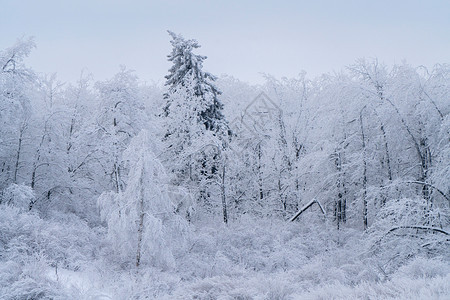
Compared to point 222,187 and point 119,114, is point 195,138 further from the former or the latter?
point 119,114

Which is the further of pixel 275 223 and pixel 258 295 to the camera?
pixel 275 223

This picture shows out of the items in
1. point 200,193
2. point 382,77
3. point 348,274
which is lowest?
point 348,274

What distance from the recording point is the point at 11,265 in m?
7.20

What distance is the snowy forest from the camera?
8086 mm

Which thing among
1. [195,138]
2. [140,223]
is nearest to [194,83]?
[195,138]

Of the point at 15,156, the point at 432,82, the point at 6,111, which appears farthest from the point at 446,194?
the point at 15,156

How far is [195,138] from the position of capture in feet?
57.9

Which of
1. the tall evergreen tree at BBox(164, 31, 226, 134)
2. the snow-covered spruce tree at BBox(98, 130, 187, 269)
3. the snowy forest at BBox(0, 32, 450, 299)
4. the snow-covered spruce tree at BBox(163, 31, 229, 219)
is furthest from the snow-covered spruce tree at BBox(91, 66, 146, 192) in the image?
the snow-covered spruce tree at BBox(98, 130, 187, 269)

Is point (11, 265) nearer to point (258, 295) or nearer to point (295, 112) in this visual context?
point (258, 295)

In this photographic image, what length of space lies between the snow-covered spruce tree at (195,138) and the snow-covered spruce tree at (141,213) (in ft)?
19.8

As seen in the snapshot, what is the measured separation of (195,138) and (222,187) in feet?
9.80

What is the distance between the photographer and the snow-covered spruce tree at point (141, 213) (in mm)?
10055

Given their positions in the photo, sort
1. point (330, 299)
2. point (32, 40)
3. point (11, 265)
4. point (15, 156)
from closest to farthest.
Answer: point (330, 299) → point (11, 265) → point (32, 40) → point (15, 156)

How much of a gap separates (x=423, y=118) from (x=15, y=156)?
A: 18542 millimetres
